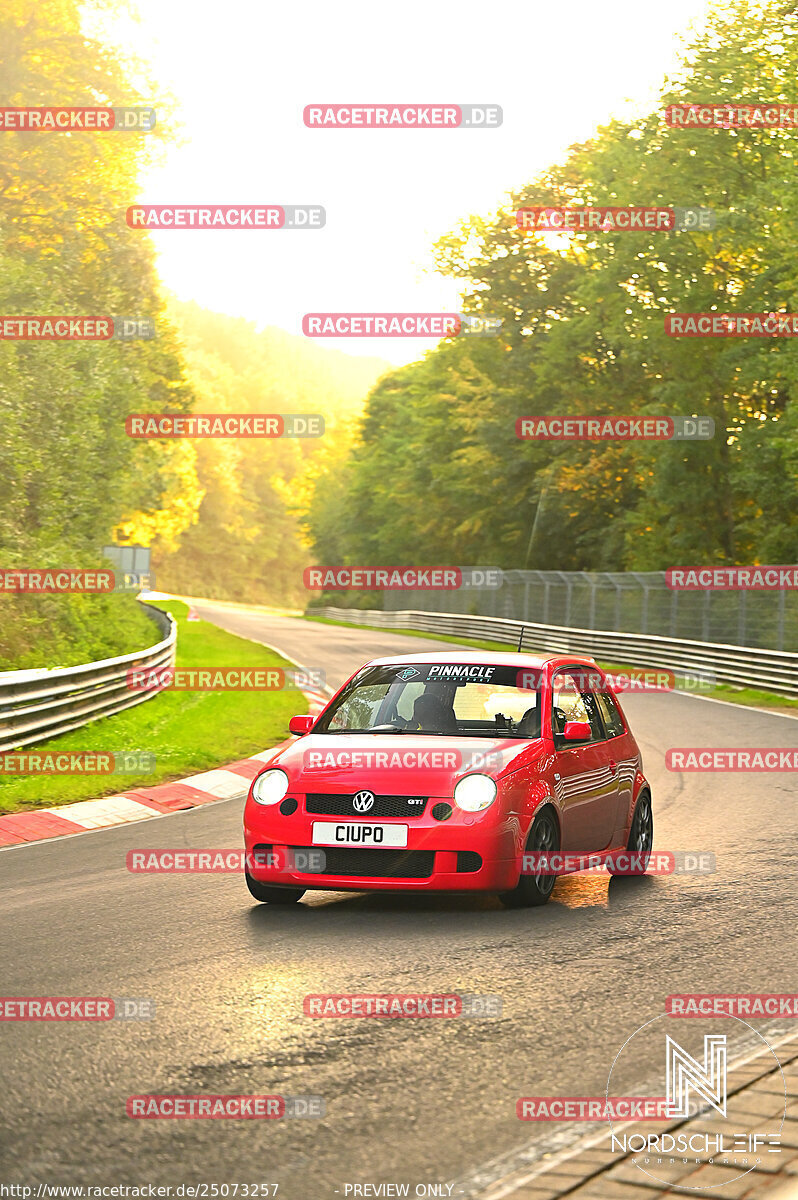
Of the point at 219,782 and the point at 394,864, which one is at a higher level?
the point at 394,864

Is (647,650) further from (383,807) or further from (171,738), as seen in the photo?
(383,807)

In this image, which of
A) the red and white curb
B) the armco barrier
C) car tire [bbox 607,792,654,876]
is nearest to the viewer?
car tire [bbox 607,792,654,876]

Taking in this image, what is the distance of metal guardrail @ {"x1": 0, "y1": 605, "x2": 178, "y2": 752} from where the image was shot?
15188mm

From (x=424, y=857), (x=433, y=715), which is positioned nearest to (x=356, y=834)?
(x=424, y=857)

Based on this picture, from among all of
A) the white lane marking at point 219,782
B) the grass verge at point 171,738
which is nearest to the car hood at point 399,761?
the grass verge at point 171,738

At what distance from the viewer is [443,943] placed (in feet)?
24.8

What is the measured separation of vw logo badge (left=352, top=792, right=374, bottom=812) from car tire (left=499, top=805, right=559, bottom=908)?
941mm

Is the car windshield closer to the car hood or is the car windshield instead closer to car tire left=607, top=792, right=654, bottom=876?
the car hood

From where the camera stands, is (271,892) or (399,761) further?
(271,892)

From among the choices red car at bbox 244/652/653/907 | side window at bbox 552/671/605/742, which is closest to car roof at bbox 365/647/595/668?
red car at bbox 244/652/653/907

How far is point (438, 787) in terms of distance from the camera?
27.1 feet

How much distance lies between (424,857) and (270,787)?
1050mm

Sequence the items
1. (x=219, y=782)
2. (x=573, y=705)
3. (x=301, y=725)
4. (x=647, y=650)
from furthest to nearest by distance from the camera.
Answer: (x=647, y=650) < (x=219, y=782) < (x=573, y=705) < (x=301, y=725)

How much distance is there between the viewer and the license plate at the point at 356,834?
818 centimetres
